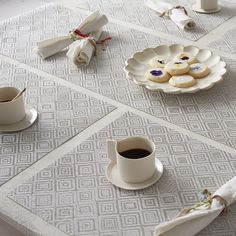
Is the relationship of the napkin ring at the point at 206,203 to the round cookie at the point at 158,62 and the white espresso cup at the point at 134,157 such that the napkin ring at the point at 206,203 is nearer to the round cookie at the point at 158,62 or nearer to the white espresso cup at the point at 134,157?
the white espresso cup at the point at 134,157

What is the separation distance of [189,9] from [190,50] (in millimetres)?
398

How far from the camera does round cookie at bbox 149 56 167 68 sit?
164 cm

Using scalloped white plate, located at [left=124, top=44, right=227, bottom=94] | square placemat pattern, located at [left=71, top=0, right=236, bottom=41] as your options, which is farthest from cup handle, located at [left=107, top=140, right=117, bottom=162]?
square placemat pattern, located at [left=71, top=0, right=236, bottom=41]

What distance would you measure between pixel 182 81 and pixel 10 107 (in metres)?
0.48

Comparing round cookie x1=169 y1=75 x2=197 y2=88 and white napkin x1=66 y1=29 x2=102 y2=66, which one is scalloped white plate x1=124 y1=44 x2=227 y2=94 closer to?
round cookie x1=169 y1=75 x2=197 y2=88

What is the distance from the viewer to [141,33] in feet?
6.27

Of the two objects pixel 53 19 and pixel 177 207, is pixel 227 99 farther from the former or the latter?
pixel 53 19

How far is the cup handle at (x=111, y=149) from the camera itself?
1.22 m

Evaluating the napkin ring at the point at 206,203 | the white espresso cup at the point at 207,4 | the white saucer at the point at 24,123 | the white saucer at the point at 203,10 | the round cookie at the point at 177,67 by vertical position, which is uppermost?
the napkin ring at the point at 206,203

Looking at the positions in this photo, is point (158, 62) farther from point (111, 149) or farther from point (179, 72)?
point (111, 149)

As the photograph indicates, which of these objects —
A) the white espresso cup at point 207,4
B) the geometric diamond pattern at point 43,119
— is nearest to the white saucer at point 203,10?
the white espresso cup at point 207,4

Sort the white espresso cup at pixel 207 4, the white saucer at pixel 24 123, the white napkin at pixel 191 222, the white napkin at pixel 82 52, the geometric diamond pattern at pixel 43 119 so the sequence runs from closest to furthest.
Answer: the white napkin at pixel 191 222 < the geometric diamond pattern at pixel 43 119 < the white saucer at pixel 24 123 < the white napkin at pixel 82 52 < the white espresso cup at pixel 207 4

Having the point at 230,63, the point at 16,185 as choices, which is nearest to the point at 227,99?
the point at 230,63

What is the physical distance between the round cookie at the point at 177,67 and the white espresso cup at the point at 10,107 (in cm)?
44
